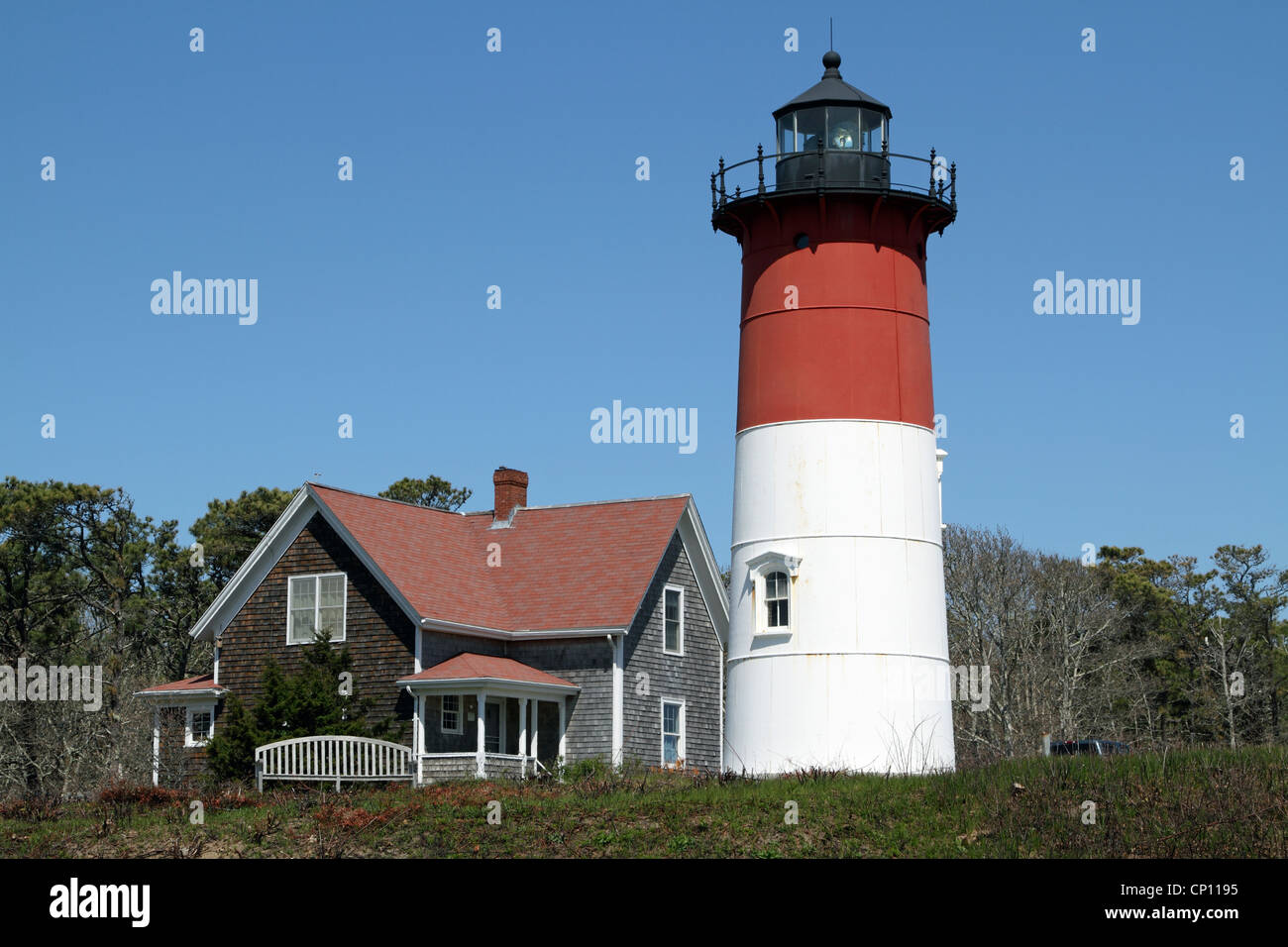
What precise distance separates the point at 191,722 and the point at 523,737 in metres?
7.63

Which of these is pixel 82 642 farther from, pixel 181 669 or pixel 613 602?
pixel 613 602

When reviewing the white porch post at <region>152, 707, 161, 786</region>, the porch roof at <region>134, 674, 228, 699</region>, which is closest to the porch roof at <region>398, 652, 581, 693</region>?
the porch roof at <region>134, 674, 228, 699</region>

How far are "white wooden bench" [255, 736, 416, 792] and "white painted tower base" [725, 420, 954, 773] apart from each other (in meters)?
7.11

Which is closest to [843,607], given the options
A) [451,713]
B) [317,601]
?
[451,713]

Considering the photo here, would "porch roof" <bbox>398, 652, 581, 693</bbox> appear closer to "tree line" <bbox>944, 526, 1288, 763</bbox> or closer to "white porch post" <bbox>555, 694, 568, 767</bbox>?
"white porch post" <bbox>555, 694, 568, 767</bbox>

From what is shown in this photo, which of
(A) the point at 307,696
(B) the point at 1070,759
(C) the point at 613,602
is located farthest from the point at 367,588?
(B) the point at 1070,759

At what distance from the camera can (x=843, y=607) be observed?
1036 inches

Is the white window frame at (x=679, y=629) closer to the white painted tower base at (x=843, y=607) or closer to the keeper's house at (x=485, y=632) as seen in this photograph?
the keeper's house at (x=485, y=632)

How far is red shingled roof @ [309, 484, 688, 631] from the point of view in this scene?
1335 inches

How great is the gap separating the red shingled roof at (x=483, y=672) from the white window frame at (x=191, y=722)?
5.39 metres
